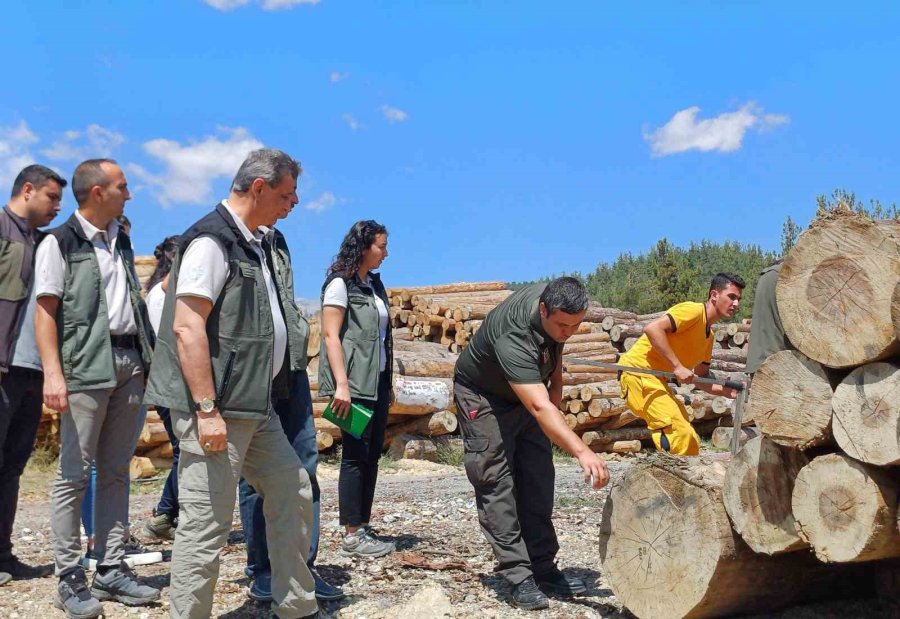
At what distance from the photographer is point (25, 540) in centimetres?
605

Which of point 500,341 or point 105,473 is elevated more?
point 500,341

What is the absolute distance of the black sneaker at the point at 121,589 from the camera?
171 inches

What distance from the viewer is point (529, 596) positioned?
4438mm

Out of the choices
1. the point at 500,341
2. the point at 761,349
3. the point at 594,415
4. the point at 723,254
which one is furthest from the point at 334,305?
the point at 723,254

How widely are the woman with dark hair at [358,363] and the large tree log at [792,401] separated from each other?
244 centimetres

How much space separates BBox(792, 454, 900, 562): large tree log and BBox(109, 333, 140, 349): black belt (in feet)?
10.7

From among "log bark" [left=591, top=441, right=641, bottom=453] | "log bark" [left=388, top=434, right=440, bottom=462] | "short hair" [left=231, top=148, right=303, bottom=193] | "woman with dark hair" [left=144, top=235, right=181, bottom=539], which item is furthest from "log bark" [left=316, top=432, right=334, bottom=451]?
"short hair" [left=231, top=148, right=303, bottom=193]

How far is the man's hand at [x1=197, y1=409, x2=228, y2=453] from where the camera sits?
3480 mm

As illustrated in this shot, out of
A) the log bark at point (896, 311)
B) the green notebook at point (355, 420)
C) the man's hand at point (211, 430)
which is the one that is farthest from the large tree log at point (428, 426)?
the log bark at point (896, 311)

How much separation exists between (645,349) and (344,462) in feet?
9.62

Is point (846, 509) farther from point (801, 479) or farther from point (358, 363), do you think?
point (358, 363)

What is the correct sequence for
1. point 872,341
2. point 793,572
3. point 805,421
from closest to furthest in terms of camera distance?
1. point 872,341
2. point 805,421
3. point 793,572

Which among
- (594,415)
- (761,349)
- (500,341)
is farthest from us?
(594,415)

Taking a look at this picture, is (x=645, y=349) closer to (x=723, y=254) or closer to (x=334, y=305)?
(x=334, y=305)
